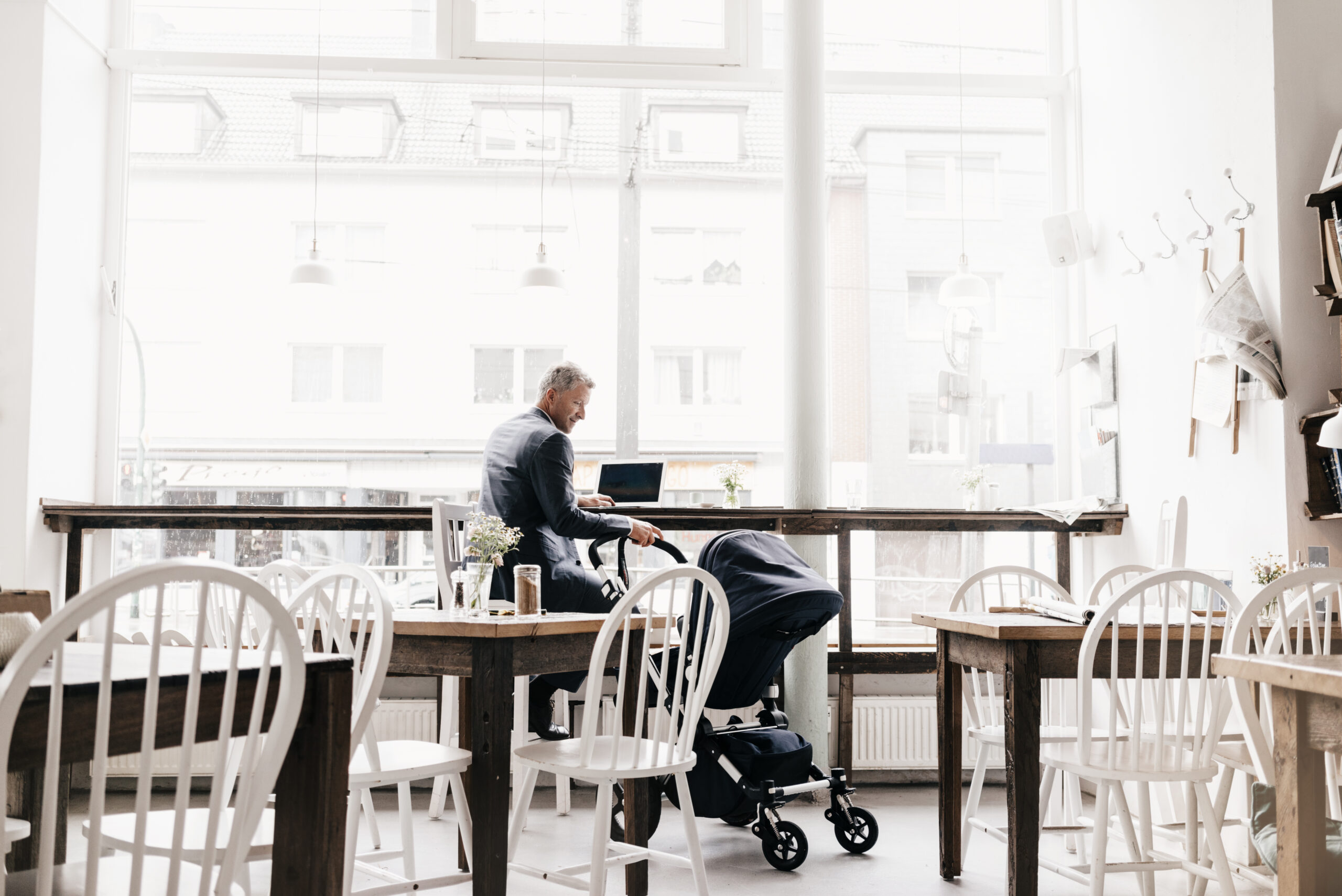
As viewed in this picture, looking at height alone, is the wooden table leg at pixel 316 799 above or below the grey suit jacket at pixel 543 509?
below

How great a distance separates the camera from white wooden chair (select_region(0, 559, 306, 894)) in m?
1.27

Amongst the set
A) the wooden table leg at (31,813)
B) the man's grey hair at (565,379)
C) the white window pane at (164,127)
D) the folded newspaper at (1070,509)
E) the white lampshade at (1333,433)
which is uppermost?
the white window pane at (164,127)

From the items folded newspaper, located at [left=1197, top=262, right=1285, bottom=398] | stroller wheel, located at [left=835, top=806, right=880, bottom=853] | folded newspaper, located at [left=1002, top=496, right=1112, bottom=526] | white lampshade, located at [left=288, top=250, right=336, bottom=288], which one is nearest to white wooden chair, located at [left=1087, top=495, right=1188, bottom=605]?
folded newspaper, located at [left=1002, top=496, right=1112, bottom=526]

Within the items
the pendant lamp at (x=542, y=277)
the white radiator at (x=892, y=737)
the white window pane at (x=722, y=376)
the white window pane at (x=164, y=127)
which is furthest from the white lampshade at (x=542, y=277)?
the white radiator at (x=892, y=737)

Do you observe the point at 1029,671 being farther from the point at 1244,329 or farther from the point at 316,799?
the point at 316,799

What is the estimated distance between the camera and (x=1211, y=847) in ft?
8.32

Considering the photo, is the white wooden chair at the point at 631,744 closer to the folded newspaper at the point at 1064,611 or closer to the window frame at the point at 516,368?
the folded newspaper at the point at 1064,611

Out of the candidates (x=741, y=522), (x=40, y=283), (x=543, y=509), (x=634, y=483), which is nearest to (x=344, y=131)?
(x=40, y=283)

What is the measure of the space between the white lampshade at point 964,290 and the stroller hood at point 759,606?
1.95m

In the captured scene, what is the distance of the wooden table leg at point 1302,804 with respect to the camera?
148cm

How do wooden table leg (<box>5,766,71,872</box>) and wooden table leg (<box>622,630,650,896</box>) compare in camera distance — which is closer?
wooden table leg (<box>5,766,71,872</box>)

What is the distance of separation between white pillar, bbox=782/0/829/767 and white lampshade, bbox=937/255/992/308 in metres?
0.59

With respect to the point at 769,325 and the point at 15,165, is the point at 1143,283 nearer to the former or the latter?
the point at 769,325

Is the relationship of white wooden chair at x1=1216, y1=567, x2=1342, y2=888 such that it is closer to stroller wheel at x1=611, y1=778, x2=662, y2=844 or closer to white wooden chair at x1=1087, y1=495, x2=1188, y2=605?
white wooden chair at x1=1087, y1=495, x2=1188, y2=605
